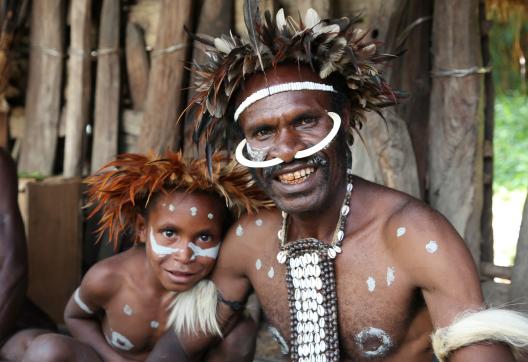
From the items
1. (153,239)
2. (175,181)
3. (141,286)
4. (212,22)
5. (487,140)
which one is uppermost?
(212,22)

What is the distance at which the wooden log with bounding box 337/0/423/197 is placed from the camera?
3824 millimetres

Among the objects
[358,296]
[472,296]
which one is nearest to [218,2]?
[358,296]

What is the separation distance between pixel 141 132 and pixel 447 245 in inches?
97.7

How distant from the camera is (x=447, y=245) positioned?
251 centimetres

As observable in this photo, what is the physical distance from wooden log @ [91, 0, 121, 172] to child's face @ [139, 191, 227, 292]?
68.3 inches

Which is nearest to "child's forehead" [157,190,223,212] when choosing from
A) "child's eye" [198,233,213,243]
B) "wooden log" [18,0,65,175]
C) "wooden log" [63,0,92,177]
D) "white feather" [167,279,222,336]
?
"child's eye" [198,233,213,243]

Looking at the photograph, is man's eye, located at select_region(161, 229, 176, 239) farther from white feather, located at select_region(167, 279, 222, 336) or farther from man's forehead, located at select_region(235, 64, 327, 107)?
man's forehead, located at select_region(235, 64, 327, 107)

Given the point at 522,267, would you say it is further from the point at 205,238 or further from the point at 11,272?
the point at 11,272

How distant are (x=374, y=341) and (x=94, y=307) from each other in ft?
4.43

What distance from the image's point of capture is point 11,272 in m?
3.60

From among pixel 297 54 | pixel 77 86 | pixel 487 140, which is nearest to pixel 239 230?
pixel 297 54

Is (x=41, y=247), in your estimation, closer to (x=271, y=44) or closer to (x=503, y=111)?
(x=271, y=44)

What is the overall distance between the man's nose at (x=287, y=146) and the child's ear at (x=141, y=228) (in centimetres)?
89

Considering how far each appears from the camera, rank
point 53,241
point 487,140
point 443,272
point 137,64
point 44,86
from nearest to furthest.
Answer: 1. point 443,272
2. point 487,140
3. point 53,241
4. point 137,64
5. point 44,86
